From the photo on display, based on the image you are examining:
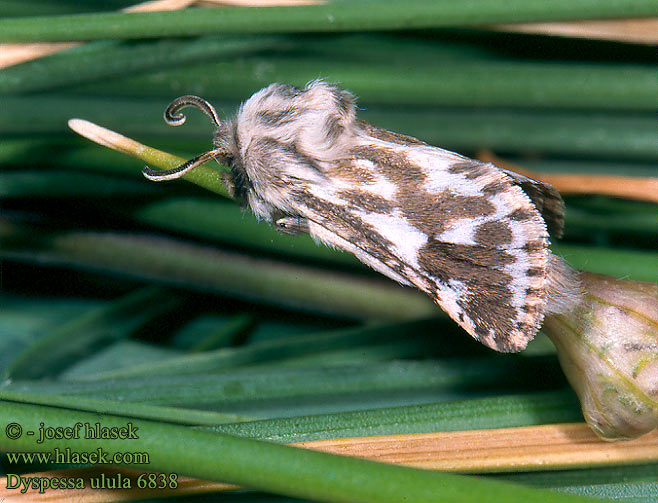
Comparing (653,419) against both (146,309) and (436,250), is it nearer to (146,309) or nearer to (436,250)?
(436,250)

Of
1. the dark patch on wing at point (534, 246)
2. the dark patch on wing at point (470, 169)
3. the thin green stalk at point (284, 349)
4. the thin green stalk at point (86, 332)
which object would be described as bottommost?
the thin green stalk at point (284, 349)

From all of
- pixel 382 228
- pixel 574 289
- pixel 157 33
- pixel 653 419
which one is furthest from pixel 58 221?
pixel 653 419

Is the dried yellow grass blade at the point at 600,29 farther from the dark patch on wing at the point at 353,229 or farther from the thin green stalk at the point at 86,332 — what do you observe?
the thin green stalk at the point at 86,332

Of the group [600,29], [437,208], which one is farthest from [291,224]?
[600,29]

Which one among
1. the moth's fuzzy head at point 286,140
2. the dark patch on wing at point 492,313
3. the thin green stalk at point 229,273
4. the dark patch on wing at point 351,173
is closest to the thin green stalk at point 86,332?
the thin green stalk at point 229,273

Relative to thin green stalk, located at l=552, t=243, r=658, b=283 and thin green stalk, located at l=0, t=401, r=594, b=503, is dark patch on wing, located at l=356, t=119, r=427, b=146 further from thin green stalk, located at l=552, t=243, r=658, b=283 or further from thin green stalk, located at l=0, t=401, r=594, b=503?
thin green stalk, located at l=0, t=401, r=594, b=503

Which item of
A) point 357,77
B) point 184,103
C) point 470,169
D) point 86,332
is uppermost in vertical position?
point 357,77

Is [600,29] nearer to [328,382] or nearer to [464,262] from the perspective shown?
[464,262]
